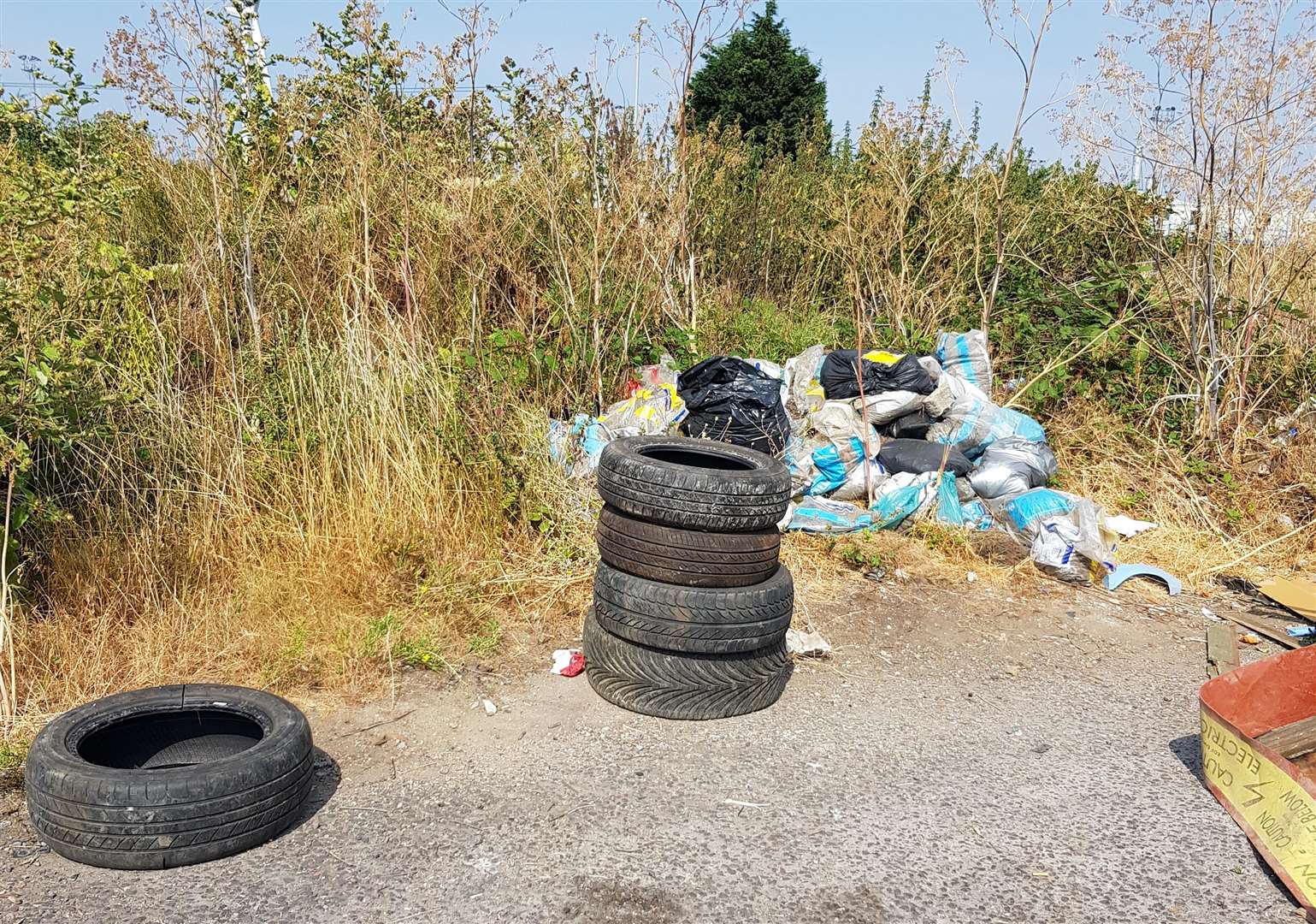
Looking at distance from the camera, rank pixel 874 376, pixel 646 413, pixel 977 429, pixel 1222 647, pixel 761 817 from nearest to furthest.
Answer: pixel 761 817 → pixel 1222 647 → pixel 646 413 → pixel 977 429 → pixel 874 376

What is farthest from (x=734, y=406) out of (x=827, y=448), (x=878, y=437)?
(x=878, y=437)

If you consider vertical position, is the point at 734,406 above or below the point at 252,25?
below

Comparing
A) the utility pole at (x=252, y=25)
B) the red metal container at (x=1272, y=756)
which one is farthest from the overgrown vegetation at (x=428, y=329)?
the red metal container at (x=1272, y=756)

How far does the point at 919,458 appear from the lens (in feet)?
23.5

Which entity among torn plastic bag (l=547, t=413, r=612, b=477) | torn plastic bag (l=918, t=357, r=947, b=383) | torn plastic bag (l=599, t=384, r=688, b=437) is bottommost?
torn plastic bag (l=547, t=413, r=612, b=477)

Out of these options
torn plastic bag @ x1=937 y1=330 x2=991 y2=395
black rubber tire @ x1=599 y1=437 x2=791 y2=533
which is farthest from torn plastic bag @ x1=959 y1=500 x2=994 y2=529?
black rubber tire @ x1=599 y1=437 x2=791 y2=533

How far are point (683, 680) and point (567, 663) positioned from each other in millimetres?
727

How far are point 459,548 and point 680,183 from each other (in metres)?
3.85

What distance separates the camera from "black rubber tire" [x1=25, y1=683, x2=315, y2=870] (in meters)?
3.10

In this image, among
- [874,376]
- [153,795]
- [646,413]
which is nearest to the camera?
[153,795]

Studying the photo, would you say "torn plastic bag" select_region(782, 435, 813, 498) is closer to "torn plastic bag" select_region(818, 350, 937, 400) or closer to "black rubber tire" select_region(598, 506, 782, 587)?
"torn plastic bag" select_region(818, 350, 937, 400)

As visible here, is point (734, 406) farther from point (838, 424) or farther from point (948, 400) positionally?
point (948, 400)

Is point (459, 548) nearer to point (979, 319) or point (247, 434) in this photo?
point (247, 434)

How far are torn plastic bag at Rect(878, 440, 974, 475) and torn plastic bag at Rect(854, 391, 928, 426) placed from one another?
0.74 ft
